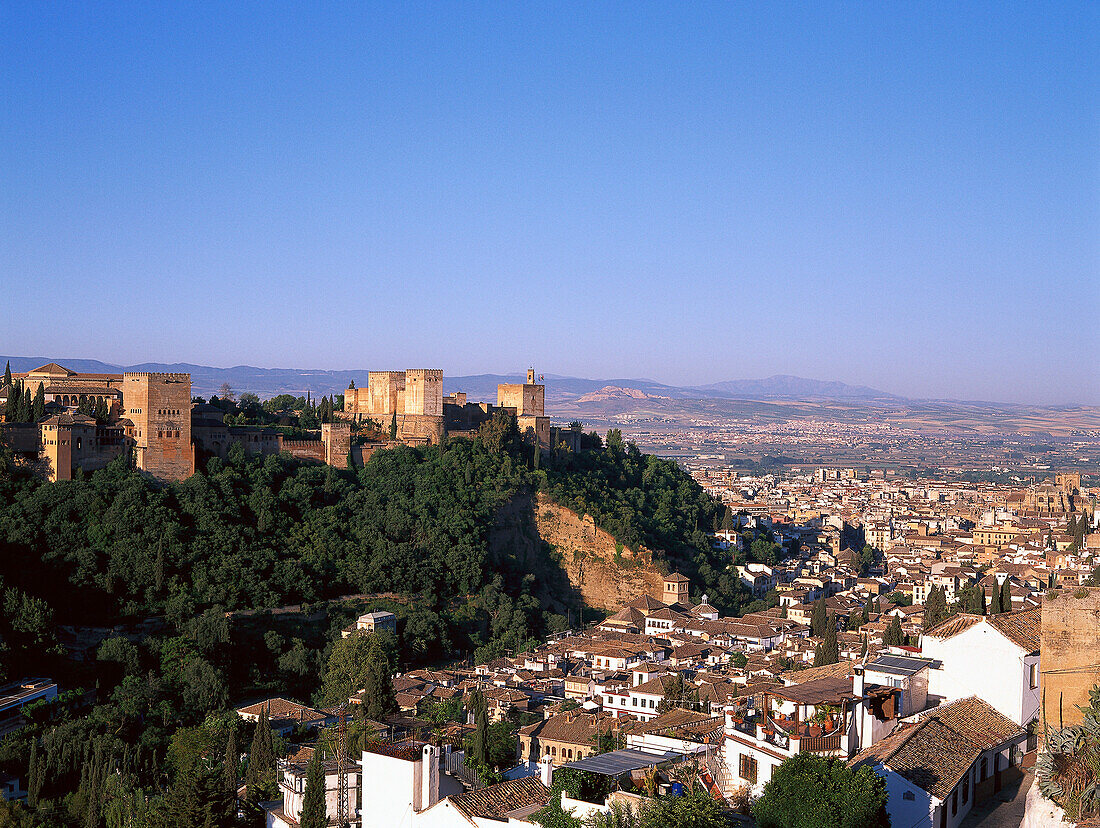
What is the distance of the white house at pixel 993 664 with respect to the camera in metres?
12.5

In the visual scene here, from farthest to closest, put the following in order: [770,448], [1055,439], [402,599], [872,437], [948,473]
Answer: [872,437]
[1055,439]
[770,448]
[948,473]
[402,599]

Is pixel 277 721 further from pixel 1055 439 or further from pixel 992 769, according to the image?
pixel 1055 439

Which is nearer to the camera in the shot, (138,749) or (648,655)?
(138,749)

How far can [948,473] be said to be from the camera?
113812mm

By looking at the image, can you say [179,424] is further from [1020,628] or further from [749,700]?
[1020,628]

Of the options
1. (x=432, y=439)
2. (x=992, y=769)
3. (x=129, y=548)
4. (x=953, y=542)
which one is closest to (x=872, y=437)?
(x=953, y=542)

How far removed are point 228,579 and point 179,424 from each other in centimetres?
498

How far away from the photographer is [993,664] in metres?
12.8

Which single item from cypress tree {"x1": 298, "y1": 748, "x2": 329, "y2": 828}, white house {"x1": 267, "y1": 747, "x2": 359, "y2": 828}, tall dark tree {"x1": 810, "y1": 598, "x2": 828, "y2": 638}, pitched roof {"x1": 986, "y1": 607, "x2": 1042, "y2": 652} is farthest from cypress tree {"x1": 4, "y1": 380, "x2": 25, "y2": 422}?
pitched roof {"x1": 986, "y1": 607, "x2": 1042, "y2": 652}

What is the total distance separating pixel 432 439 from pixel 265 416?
5.55m

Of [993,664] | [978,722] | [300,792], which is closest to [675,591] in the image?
[993,664]

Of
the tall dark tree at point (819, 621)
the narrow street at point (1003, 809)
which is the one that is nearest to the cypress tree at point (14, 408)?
the tall dark tree at point (819, 621)

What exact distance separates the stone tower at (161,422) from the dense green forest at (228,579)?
1.82 feet

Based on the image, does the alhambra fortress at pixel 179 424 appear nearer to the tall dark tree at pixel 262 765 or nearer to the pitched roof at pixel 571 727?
the tall dark tree at pixel 262 765
